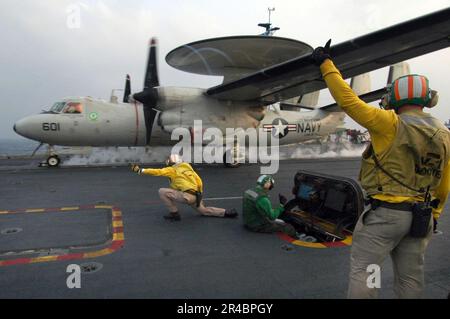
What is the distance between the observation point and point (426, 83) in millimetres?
2418

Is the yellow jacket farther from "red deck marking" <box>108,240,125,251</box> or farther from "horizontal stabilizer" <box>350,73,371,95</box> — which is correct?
"horizontal stabilizer" <box>350,73,371,95</box>

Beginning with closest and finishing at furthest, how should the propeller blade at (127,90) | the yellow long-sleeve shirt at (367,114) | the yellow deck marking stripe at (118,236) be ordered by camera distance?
the yellow long-sleeve shirt at (367,114) < the yellow deck marking stripe at (118,236) < the propeller blade at (127,90)

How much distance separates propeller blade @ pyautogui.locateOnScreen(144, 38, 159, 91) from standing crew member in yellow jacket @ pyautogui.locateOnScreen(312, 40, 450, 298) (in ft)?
36.4

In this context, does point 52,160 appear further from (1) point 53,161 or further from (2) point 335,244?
(2) point 335,244

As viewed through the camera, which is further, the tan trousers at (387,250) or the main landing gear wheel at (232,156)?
the main landing gear wheel at (232,156)

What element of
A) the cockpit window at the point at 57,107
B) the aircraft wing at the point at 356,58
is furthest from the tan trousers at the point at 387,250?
the cockpit window at the point at 57,107

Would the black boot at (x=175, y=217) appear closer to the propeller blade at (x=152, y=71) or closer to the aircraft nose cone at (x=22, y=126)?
the propeller blade at (x=152, y=71)

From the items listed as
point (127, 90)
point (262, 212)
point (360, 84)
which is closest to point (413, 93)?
point (262, 212)

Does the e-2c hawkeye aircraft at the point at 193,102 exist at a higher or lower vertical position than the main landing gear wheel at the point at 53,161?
higher

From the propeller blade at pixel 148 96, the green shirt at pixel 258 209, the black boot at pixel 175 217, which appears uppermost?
the propeller blade at pixel 148 96

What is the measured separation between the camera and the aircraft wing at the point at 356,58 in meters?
7.34

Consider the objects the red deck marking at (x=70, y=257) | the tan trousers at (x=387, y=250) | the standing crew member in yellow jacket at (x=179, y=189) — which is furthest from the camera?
the standing crew member in yellow jacket at (x=179, y=189)

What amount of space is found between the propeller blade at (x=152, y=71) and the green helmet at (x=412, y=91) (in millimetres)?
11416
